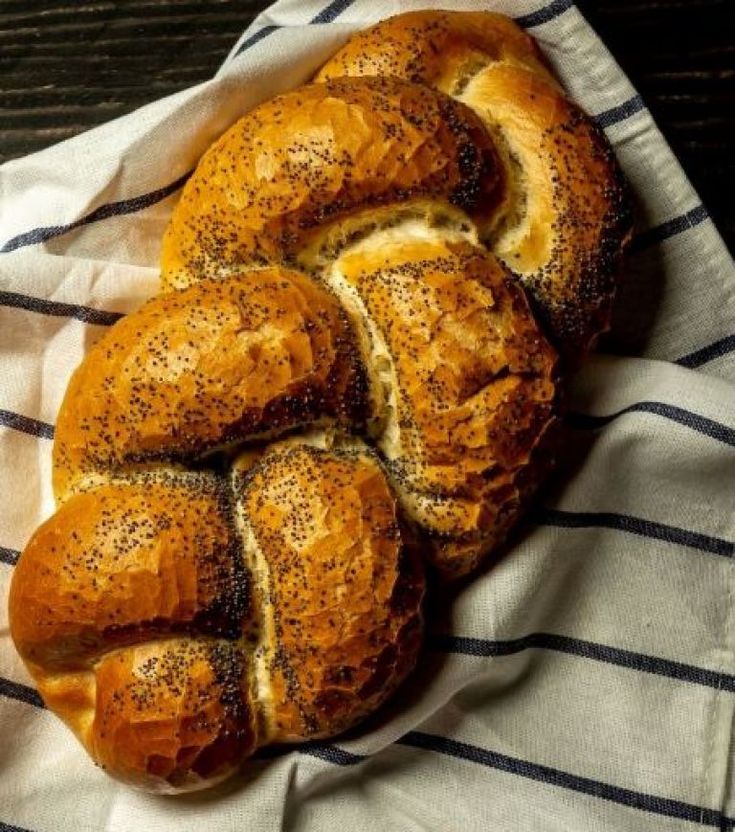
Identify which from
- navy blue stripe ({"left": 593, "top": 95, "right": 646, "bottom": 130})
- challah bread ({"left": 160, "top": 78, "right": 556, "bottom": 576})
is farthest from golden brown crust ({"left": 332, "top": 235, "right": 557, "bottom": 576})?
navy blue stripe ({"left": 593, "top": 95, "right": 646, "bottom": 130})

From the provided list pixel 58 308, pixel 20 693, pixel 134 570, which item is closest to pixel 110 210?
pixel 58 308

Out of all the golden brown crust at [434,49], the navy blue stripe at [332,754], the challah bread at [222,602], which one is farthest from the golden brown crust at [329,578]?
the golden brown crust at [434,49]

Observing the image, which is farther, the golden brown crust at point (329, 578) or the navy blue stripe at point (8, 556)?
the navy blue stripe at point (8, 556)

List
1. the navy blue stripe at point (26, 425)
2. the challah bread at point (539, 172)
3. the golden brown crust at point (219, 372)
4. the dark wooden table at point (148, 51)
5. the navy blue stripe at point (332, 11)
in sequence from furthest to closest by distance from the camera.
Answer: the dark wooden table at point (148, 51)
the navy blue stripe at point (332, 11)
the navy blue stripe at point (26, 425)
the challah bread at point (539, 172)
the golden brown crust at point (219, 372)

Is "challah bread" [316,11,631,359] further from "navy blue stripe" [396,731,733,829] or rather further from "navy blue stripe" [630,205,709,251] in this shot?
"navy blue stripe" [396,731,733,829]

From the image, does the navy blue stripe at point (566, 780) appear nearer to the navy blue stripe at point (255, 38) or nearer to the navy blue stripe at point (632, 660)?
the navy blue stripe at point (632, 660)

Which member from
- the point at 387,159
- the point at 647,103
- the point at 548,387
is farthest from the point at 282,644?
the point at 647,103
